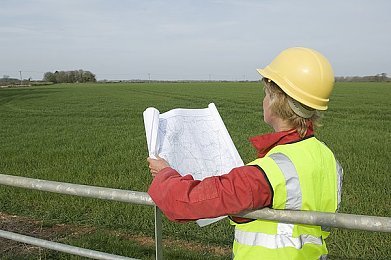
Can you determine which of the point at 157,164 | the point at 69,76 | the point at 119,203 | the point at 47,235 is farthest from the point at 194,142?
the point at 69,76

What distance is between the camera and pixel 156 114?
1.72 m

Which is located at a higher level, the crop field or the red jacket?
the red jacket

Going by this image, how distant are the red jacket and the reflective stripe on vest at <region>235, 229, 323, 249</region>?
0.18m

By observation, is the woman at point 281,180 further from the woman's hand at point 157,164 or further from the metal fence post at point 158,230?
the metal fence post at point 158,230

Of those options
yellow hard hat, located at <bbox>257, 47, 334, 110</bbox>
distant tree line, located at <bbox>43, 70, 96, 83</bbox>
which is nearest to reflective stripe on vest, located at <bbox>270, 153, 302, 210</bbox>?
yellow hard hat, located at <bbox>257, 47, 334, 110</bbox>

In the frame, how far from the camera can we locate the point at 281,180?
1.36m

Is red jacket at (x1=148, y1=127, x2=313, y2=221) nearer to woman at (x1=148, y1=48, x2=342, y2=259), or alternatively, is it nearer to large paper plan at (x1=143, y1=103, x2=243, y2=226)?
woman at (x1=148, y1=48, x2=342, y2=259)

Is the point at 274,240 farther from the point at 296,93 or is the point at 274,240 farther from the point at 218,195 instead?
the point at 296,93

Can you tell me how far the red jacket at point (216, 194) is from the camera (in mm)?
1335

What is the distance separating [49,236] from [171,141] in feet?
12.2

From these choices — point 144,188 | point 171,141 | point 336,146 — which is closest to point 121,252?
point 144,188

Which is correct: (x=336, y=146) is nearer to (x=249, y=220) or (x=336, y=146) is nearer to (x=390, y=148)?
(x=390, y=148)

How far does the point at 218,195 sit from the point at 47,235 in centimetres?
416

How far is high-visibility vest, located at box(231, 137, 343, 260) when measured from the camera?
138cm
